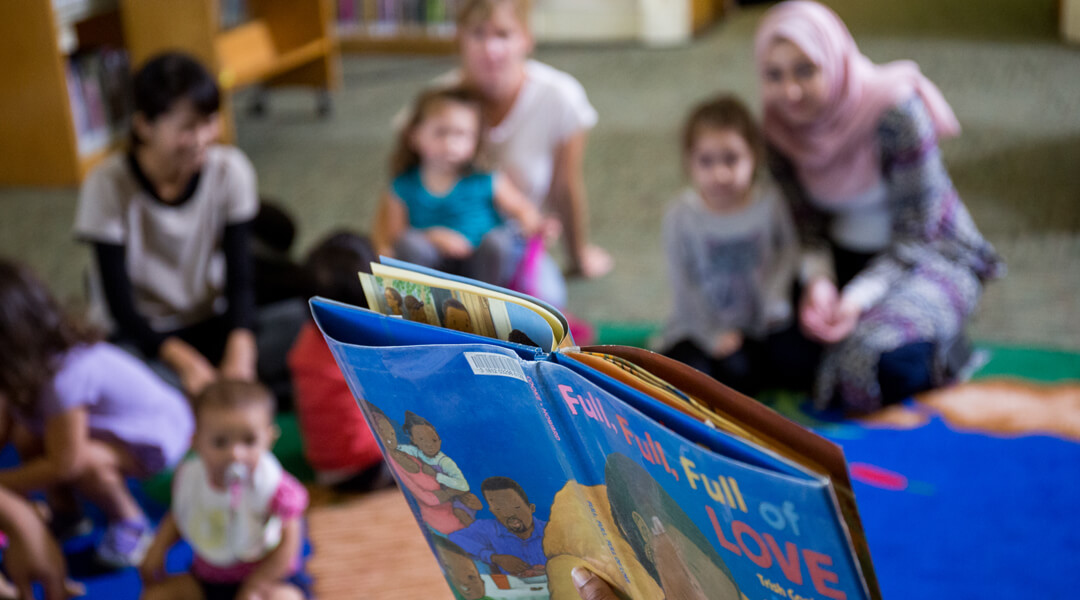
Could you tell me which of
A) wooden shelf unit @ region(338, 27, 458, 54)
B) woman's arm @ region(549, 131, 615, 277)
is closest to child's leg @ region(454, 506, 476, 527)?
woman's arm @ region(549, 131, 615, 277)

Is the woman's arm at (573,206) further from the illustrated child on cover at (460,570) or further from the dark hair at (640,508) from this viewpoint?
the dark hair at (640,508)

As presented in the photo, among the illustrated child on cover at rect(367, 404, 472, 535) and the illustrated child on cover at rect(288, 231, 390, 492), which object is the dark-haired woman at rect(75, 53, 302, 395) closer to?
the illustrated child on cover at rect(288, 231, 390, 492)

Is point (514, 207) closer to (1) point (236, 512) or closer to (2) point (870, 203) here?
(2) point (870, 203)

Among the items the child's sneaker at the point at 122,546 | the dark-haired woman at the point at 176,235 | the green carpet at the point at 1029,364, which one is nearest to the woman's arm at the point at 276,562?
the child's sneaker at the point at 122,546

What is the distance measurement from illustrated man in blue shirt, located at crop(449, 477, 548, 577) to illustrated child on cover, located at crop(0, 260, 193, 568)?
97 centimetres

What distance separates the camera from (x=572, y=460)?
26.2 inches

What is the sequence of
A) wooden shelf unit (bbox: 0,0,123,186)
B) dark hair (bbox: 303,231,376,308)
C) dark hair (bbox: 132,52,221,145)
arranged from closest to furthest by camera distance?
dark hair (bbox: 303,231,376,308)
dark hair (bbox: 132,52,221,145)
wooden shelf unit (bbox: 0,0,123,186)

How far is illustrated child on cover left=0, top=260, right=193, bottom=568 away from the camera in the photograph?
1479 mm

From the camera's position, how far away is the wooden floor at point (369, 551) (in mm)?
1488

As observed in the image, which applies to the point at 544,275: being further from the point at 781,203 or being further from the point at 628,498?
the point at 628,498

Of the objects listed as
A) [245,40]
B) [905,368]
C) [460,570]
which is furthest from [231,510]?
[245,40]

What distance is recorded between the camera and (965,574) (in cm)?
141

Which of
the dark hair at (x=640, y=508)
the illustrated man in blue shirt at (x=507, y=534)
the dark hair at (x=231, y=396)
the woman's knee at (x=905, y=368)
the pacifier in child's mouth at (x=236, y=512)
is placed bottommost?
the woman's knee at (x=905, y=368)

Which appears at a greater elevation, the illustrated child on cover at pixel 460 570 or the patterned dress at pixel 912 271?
the illustrated child on cover at pixel 460 570
